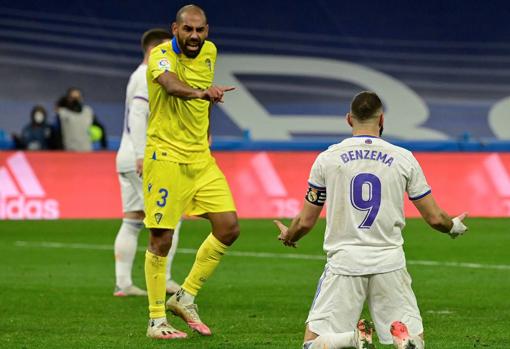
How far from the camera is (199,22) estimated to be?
31.9 feet

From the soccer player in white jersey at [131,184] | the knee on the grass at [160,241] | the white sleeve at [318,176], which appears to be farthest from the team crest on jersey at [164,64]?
the white sleeve at [318,176]

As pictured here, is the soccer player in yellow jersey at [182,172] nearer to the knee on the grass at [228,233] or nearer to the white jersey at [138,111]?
the knee on the grass at [228,233]

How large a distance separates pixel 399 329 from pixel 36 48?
1012 inches

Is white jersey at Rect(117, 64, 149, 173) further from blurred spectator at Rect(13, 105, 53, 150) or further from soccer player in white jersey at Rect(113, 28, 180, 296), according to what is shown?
blurred spectator at Rect(13, 105, 53, 150)

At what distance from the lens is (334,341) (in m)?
7.24

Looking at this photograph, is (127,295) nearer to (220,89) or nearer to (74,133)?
(220,89)

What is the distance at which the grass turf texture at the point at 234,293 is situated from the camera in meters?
9.73

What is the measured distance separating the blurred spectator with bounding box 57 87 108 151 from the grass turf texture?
4275 millimetres

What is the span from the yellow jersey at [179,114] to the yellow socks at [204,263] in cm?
65

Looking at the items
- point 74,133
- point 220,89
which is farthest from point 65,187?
point 220,89

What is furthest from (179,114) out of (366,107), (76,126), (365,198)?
(76,126)

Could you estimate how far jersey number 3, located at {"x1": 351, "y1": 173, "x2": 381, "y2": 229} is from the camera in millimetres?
7371

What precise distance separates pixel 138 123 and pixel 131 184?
2.56 feet

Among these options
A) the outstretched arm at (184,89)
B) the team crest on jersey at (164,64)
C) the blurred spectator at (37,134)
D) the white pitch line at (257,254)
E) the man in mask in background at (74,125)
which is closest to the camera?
the outstretched arm at (184,89)
